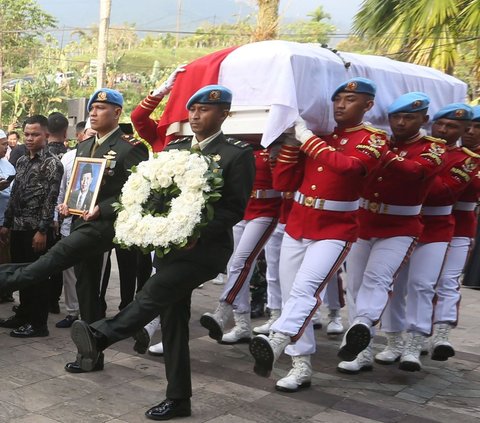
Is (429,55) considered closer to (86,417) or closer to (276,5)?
(276,5)

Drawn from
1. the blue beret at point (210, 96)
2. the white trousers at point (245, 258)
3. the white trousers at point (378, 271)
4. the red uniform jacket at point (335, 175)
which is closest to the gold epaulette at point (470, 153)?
the white trousers at point (378, 271)

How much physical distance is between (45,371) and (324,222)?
2.12 m

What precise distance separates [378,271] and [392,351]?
0.87 meters

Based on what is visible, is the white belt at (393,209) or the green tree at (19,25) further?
the green tree at (19,25)

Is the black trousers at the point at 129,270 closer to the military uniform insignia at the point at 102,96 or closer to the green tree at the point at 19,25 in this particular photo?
the military uniform insignia at the point at 102,96

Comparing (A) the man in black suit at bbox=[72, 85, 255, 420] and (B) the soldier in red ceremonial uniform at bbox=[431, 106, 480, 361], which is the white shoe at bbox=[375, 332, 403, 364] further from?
(A) the man in black suit at bbox=[72, 85, 255, 420]

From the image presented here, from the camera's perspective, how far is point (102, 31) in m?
20.1

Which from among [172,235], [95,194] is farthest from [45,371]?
[172,235]

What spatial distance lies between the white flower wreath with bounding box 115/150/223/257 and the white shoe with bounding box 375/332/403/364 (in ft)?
7.59

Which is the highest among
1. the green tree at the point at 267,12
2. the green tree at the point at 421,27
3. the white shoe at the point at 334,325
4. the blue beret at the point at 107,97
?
the green tree at the point at 267,12

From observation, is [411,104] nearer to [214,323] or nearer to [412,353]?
[412,353]

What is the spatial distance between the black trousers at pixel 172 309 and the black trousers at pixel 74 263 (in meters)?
0.79

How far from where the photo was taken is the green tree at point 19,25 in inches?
1460

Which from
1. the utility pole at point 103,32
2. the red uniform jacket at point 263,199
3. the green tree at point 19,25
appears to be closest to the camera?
the red uniform jacket at point 263,199
